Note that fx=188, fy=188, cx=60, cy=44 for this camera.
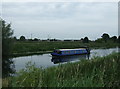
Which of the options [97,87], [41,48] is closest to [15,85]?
[97,87]

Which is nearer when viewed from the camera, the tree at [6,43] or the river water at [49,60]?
the river water at [49,60]

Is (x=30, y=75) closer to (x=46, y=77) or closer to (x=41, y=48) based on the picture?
(x=46, y=77)

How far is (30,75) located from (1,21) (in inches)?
378

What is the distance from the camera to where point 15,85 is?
2939 mm

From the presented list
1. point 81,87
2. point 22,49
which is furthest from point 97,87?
point 22,49

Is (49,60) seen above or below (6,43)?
below

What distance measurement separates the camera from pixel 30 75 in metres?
3.54

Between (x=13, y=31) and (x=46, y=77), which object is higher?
(x=13, y=31)

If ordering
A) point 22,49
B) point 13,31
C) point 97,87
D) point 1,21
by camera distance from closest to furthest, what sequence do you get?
1. point 97,87
2. point 1,21
3. point 13,31
4. point 22,49

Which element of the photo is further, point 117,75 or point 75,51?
point 75,51

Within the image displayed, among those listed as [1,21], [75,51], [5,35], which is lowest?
[75,51]

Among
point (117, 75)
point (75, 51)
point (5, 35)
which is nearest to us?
point (117, 75)

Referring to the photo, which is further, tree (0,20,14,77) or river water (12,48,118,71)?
tree (0,20,14,77)

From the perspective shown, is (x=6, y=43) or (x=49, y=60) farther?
(x=49, y=60)
